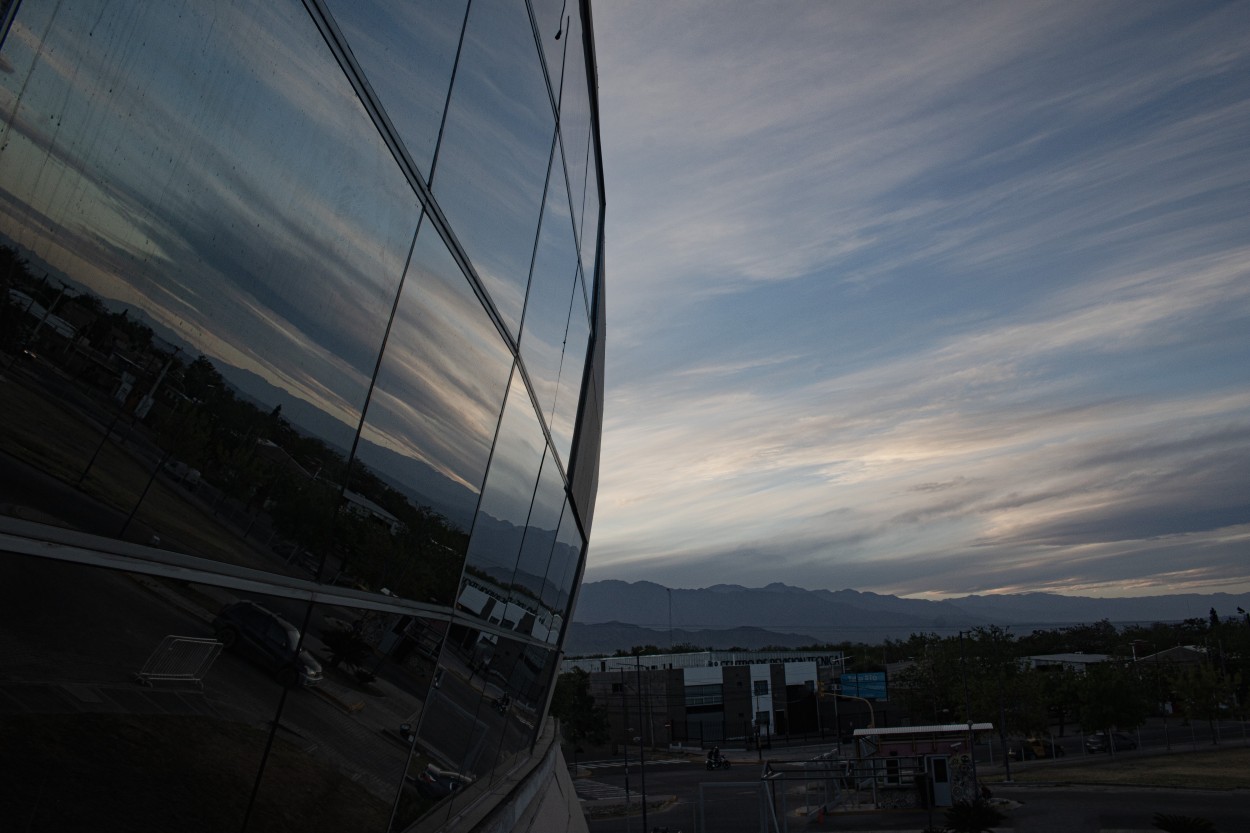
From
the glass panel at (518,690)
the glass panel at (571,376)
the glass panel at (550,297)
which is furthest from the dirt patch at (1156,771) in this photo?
the glass panel at (550,297)

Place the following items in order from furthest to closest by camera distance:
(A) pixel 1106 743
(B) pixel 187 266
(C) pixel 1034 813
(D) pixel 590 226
Result: (A) pixel 1106 743 → (C) pixel 1034 813 → (D) pixel 590 226 → (B) pixel 187 266

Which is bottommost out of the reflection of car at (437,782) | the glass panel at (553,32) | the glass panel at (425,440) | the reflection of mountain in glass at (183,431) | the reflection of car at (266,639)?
the reflection of car at (437,782)

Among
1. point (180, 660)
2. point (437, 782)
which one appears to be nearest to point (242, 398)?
point (180, 660)

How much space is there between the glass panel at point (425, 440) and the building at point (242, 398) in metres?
0.02

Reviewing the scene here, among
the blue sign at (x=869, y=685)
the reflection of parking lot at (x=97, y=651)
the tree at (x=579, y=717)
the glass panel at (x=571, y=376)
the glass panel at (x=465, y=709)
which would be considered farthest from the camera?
the tree at (x=579, y=717)

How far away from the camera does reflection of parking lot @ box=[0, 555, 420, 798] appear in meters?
1.57

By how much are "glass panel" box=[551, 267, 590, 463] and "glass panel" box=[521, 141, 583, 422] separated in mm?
324

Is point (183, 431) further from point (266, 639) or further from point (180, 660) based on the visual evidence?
point (266, 639)

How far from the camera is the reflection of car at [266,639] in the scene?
235 centimetres

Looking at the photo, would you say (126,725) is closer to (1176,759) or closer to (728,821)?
(728,821)

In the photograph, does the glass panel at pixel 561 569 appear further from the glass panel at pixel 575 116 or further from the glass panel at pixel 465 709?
the glass panel at pixel 575 116

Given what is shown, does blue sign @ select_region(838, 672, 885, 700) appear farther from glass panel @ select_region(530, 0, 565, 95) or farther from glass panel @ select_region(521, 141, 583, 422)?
glass panel @ select_region(530, 0, 565, 95)

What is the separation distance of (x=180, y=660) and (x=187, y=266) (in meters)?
0.86

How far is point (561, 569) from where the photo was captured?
10.7 meters
